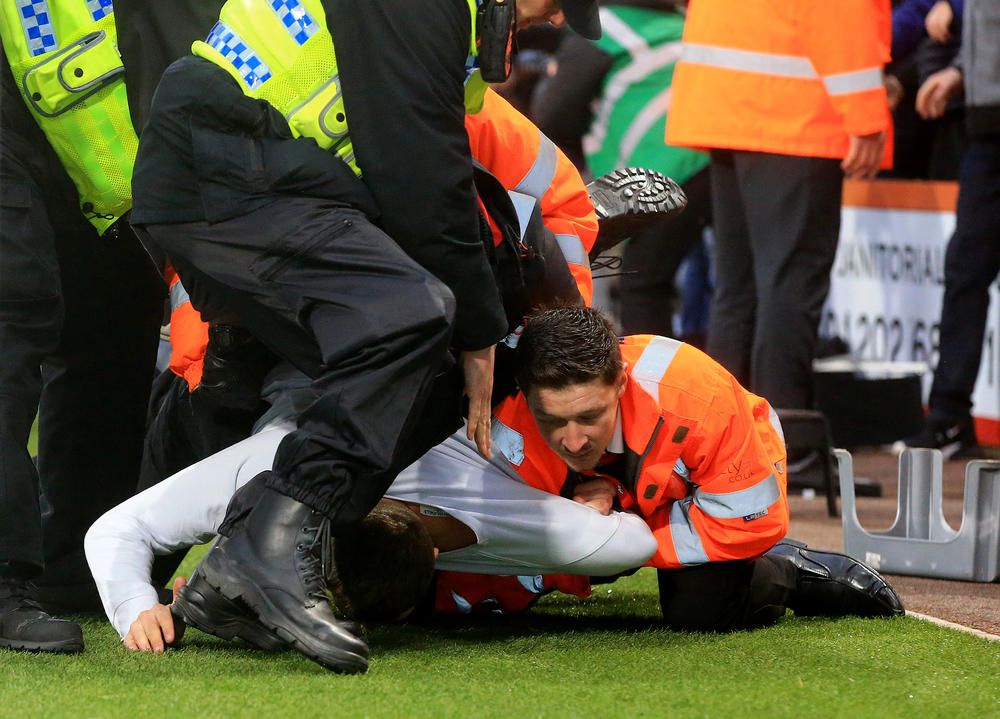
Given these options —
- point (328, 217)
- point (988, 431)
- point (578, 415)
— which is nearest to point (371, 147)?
point (328, 217)

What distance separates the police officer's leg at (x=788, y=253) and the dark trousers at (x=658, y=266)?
970 millimetres

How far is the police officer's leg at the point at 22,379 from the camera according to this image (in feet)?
9.72

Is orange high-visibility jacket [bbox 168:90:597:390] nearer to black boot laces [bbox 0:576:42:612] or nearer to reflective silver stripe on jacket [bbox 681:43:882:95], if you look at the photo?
black boot laces [bbox 0:576:42:612]

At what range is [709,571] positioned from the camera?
3240 millimetres

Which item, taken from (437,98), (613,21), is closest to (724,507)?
(437,98)

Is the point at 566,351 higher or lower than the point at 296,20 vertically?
lower

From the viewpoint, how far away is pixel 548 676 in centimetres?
278

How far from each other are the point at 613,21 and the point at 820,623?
12.2 ft

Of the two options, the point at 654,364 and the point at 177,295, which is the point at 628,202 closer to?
the point at 654,364

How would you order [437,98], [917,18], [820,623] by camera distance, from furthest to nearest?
1. [917,18]
2. [820,623]
3. [437,98]

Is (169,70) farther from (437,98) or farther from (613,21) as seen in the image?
(613,21)

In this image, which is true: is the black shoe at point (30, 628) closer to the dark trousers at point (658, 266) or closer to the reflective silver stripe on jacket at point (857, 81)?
the reflective silver stripe on jacket at point (857, 81)

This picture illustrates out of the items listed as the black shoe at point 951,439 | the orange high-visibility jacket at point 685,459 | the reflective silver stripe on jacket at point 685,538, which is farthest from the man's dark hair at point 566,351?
the black shoe at point 951,439

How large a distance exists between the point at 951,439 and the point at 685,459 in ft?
10.6
